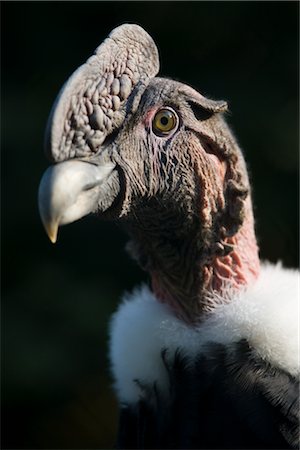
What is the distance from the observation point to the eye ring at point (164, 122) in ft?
8.23

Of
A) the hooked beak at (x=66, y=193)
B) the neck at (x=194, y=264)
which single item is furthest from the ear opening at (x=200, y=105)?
the hooked beak at (x=66, y=193)

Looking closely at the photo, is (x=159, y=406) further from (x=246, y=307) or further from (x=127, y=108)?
(x=127, y=108)

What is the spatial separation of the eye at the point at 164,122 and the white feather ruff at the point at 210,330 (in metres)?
0.54

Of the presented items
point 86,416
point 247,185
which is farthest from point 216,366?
point 86,416

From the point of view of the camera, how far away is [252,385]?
252cm

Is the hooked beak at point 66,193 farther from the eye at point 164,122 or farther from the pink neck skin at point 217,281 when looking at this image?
the pink neck skin at point 217,281

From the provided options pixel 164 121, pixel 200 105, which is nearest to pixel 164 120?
pixel 164 121

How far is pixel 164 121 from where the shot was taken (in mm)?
2527

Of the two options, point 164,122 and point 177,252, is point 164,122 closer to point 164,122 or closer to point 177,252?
point 164,122

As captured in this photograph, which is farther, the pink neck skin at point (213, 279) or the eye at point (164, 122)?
the pink neck skin at point (213, 279)

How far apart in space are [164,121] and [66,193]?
473 millimetres

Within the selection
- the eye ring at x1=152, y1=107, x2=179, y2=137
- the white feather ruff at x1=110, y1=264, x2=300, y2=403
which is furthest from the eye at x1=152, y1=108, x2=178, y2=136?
the white feather ruff at x1=110, y1=264, x2=300, y2=403

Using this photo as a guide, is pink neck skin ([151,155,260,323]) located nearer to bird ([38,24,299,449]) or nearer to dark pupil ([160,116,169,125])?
bird ([38,24,299,449])

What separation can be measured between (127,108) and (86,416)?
3.61m
